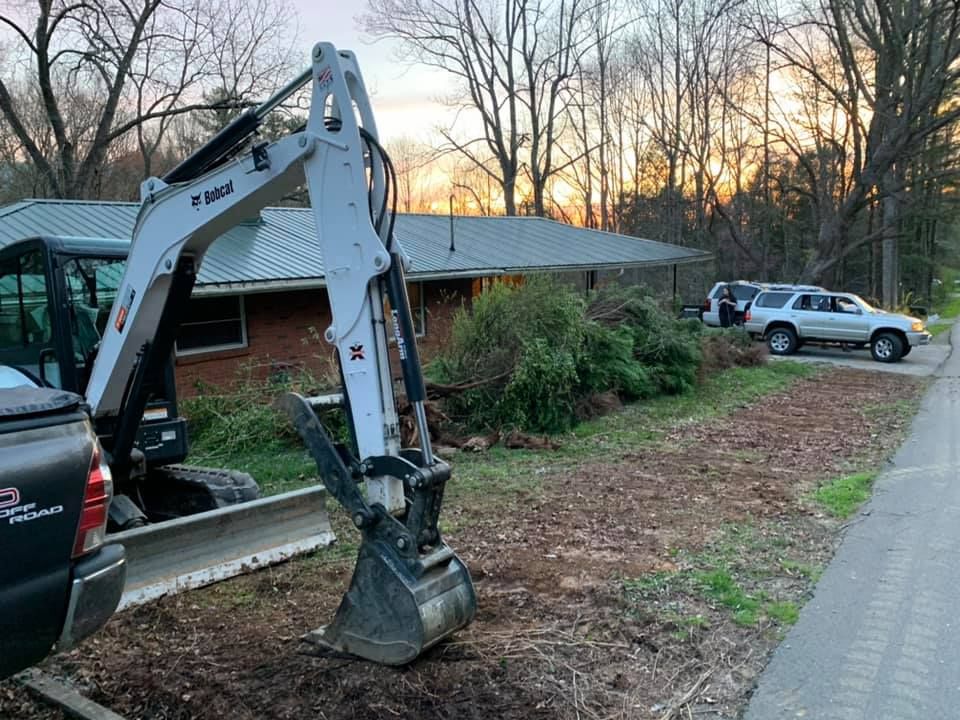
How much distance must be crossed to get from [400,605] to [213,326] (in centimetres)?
1245

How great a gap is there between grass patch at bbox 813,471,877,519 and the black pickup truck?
6530mm

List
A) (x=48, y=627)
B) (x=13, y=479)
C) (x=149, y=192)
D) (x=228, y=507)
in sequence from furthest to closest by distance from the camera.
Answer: (x=228, y=507) → (x=149, y=192) → (x=48, y=627) → (x=13, y=479)

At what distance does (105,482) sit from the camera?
10.0 ft

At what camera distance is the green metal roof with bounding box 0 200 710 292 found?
1395 centimetres

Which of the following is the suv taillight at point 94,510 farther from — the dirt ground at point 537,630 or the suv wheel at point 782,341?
the suv wheel at point 782,341

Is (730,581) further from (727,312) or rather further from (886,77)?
(886,77)

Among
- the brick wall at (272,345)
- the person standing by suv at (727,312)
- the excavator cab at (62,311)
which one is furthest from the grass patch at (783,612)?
the person standing by suv at (727,312)

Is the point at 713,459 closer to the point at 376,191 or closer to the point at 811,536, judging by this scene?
the point at 811,536

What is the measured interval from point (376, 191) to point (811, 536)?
16.1 feet

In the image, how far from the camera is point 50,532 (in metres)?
2.80

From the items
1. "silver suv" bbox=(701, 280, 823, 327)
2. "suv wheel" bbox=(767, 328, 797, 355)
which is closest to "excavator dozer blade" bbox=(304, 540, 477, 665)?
"suv wheel" bbox=(767, 328, 797, 355)

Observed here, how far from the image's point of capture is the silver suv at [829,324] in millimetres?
21250

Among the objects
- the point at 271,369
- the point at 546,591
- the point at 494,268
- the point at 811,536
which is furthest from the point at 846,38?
the point at 546,591

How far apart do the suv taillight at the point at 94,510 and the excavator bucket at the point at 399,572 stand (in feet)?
4.31
